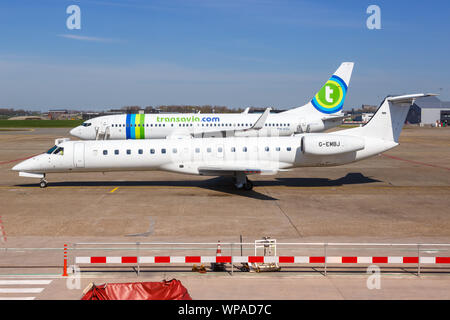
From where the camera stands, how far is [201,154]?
881 inches

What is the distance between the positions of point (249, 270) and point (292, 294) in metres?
1.74

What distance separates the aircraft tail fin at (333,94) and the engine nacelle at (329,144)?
1812 centimetres

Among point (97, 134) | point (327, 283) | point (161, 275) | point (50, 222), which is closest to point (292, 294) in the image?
point (327, 283)

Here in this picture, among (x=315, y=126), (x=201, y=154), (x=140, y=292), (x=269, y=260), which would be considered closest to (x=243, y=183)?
(x=201, y=154)

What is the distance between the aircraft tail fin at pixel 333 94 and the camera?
39125mm

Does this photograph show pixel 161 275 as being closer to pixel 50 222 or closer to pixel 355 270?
pixel 355 270

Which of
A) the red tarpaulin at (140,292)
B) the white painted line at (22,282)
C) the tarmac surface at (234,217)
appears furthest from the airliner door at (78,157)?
the red tarpaulin at (140,292)

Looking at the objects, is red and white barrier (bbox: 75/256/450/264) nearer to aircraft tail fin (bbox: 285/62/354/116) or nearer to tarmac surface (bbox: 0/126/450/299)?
tarmac surface (bbox: 0/126/450/299)

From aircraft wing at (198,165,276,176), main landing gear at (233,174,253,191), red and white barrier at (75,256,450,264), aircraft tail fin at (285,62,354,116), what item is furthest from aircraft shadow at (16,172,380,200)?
aircraft tail fin at (285,62,354,116)

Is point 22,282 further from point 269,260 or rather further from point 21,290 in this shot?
point 269,260

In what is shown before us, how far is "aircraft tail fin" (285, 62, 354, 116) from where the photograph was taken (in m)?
39.1
